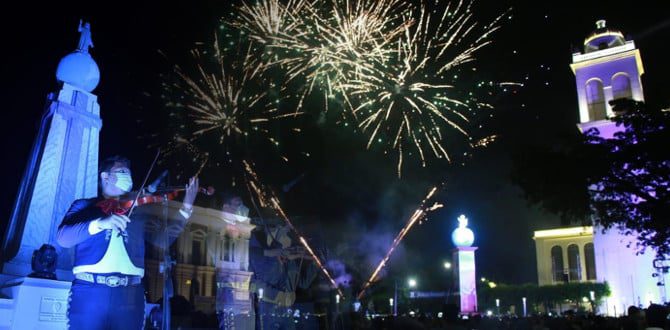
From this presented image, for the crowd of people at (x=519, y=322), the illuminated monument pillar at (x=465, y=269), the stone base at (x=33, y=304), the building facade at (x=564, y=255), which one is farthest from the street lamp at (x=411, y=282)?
the stone base at (x=33, y=304)

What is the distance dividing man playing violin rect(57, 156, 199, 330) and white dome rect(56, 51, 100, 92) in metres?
7.57

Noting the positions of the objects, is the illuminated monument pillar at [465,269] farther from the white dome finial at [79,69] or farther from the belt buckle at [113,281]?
the belt buckle at [113,281]

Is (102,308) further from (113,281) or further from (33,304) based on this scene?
(33,304)

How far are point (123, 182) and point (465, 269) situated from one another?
75.0 feet

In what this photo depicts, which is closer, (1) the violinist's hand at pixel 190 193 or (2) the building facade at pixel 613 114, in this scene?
(1) the violinist's hand at pixel 190 193

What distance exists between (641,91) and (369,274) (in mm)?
21398

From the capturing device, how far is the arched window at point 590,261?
179 feet

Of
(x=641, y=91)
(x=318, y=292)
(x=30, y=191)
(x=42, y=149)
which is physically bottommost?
(x=318, y=292)

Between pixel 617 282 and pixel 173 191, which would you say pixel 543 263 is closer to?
pixel 617 282

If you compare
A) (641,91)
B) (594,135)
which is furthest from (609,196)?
(641,91)

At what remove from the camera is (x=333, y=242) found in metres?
37.5

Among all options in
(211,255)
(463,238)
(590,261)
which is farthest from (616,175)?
(590,261)

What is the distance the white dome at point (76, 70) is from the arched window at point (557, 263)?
5468cm

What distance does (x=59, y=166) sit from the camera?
10.3 m
